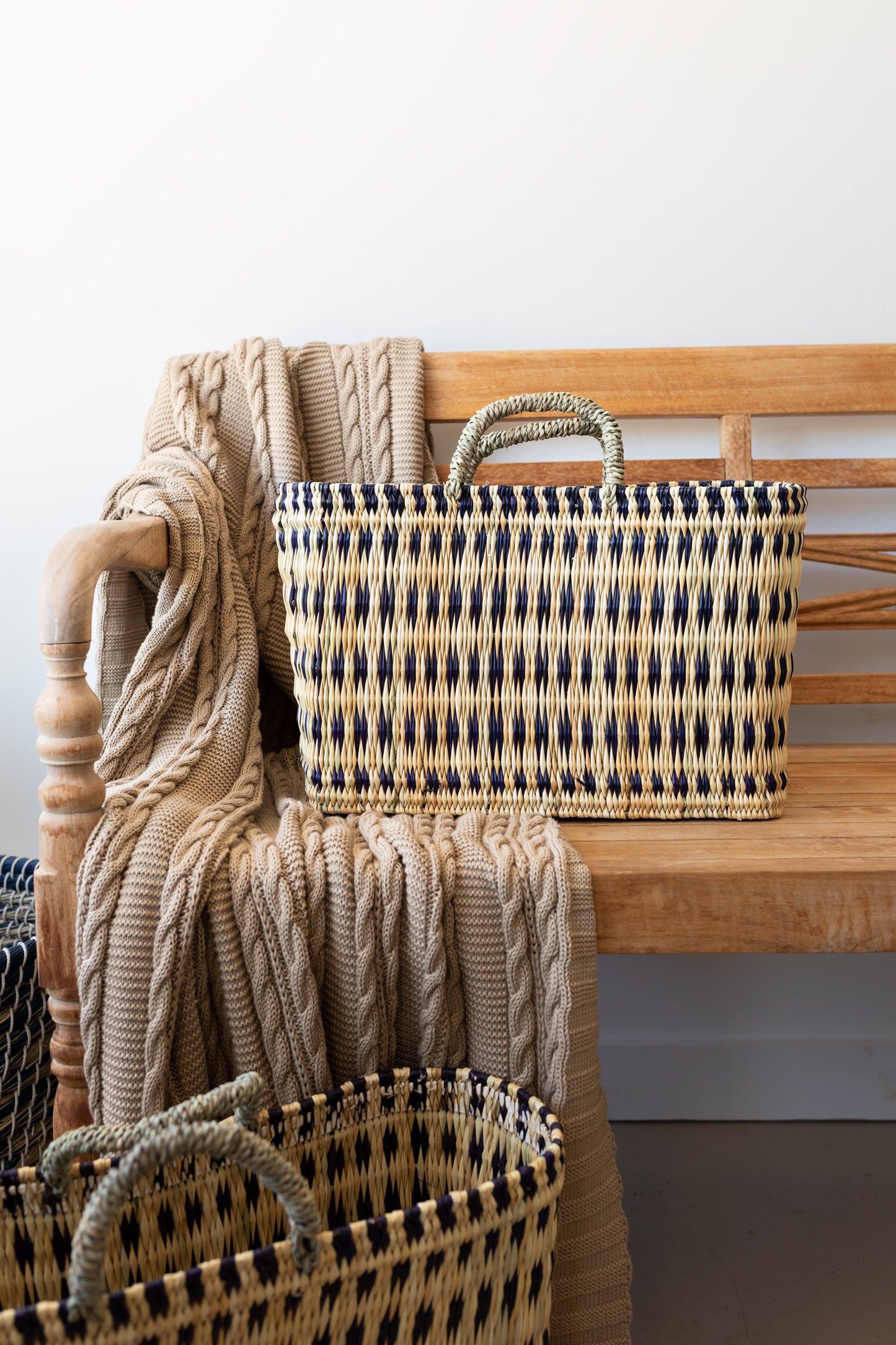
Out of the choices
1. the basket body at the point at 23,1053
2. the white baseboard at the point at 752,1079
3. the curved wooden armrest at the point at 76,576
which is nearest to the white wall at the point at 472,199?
→ the white baseboard at the point at 752,1079

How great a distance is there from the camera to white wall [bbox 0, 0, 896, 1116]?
116 cm

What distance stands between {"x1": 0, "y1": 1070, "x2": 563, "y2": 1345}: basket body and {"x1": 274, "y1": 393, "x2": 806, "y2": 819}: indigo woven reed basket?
0.25 m

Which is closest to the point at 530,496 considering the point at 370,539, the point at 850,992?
the point at 370,539

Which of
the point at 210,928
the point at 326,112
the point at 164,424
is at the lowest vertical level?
the point at 210,928

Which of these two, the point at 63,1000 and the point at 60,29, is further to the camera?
the point at 60,29

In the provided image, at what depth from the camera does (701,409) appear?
113 centimetres

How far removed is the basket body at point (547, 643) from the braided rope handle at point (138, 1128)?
1.03 feet

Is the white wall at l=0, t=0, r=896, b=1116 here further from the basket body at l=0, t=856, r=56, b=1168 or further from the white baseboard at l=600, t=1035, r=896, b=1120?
the basket body at l=0, t=856, r=56, b=1168

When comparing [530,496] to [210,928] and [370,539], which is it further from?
[210,928]

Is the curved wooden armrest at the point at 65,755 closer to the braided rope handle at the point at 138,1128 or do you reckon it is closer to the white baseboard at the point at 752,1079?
the braided rope handle at the point at 138,1128

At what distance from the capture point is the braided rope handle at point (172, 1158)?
48 centimetres

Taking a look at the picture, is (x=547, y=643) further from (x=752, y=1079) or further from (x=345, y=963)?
(x=752, y=1079)

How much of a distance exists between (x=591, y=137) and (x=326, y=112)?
318 mm

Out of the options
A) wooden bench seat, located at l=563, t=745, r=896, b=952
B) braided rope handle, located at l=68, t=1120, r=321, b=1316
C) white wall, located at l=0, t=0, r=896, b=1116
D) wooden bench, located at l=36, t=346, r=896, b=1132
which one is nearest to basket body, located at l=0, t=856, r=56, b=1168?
wooden bench, located at l=36, t=346, r=896, b=1132
